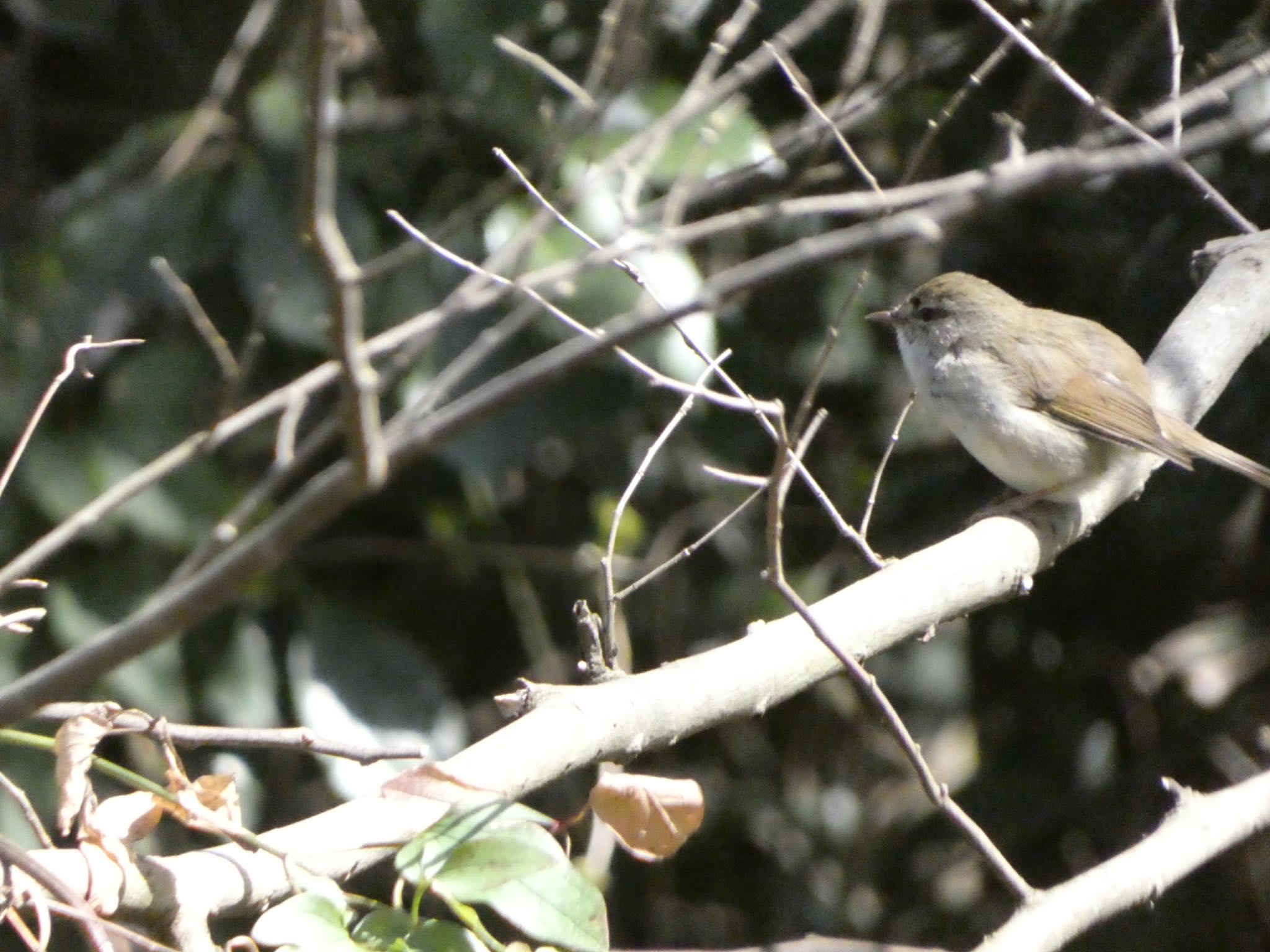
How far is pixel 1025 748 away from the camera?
4.04 m

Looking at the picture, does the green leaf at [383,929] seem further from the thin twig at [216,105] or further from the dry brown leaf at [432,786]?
the thin twig at [216,105]

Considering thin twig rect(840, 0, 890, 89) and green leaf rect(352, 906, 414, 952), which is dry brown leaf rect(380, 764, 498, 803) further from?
thin twig rect(840, 0, 890, 89)

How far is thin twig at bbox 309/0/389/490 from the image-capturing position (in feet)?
3.38

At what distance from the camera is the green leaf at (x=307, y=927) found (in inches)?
52.0

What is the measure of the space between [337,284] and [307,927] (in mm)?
624

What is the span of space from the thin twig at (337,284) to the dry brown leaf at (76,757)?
0.66 meters

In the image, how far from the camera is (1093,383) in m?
3.71

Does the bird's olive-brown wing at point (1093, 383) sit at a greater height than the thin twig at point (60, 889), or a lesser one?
lesser

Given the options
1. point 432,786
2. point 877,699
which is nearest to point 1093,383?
point 877,699

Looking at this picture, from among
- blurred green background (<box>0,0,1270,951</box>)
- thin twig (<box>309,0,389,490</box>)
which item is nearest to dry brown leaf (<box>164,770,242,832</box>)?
thin twig (<box>309,0,389,490</box>)

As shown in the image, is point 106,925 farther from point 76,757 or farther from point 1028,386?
point 1028,386

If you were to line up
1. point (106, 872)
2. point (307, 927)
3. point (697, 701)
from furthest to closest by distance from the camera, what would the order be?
point (697, 701) < point (106, 872) < point (307, 927)

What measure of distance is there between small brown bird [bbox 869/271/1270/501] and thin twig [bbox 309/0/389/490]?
255cm

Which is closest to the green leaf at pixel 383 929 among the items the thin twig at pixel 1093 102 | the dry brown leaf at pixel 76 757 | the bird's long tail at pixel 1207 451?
the dry brown leaf at pixel 76 757
